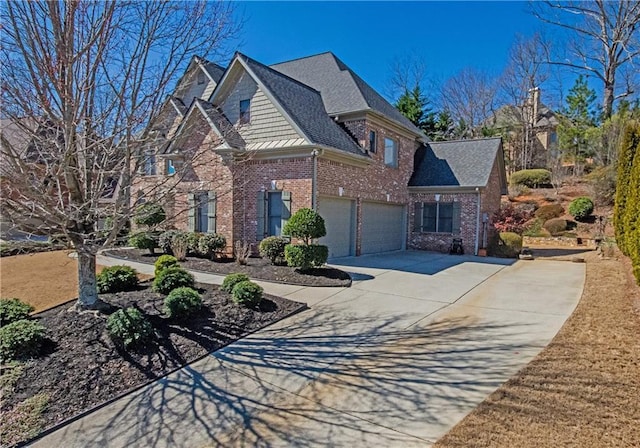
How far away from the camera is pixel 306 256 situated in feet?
32.0

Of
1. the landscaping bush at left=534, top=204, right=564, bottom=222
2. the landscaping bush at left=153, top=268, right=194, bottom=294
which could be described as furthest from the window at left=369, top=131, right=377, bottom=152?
the landscaping bush at left=534, top=204, right=564, bottom=222

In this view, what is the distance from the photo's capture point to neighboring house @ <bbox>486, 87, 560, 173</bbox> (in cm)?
3167

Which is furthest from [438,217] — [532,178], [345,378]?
[532,178]

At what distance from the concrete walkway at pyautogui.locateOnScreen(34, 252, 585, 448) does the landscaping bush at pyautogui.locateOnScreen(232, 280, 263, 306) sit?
697 mm

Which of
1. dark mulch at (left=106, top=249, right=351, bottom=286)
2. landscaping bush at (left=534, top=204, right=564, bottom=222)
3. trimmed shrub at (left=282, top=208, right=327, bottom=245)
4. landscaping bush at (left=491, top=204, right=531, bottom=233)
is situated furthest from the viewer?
landscaping bush at (left=534, top=204, right=564, bottom=222)

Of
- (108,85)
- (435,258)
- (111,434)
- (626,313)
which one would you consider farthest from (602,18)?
(111,434)

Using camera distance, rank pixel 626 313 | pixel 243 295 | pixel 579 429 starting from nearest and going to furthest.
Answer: pixel 579 429 < pixel 626 313 < pixel 243 295

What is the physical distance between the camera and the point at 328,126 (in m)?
13.5

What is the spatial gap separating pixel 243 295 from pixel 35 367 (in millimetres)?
3062

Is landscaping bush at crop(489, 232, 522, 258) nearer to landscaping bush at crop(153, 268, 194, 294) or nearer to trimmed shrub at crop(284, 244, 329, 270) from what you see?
trimmed shrub at crop(284, 244, 329, 270)

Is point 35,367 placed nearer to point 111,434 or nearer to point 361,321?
point 111,434

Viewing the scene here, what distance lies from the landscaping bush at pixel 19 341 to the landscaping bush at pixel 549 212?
77.7ft

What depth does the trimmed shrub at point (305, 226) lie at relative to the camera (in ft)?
33.5

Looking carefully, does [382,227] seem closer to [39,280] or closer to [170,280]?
[170,280]
